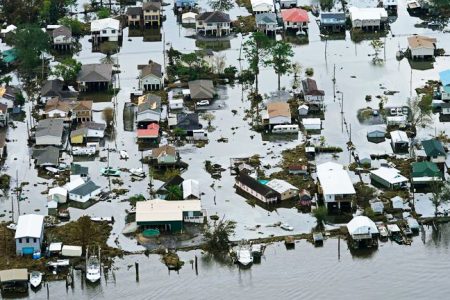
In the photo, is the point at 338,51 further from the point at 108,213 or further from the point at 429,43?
the point at 108,213

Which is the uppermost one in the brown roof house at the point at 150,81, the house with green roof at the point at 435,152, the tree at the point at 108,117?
the brown roof house at the point at 150,81

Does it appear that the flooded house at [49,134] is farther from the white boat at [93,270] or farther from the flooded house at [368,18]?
the flooded house at [368,18]

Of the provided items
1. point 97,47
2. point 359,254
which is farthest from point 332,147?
point 97,47

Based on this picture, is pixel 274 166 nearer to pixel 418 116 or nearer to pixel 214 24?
pixel 418 116

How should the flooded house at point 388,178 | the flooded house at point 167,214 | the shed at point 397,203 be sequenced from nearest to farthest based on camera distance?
the flooded house at point 167,214 < the shed at point 397,203 < the flooded house at point 388,178

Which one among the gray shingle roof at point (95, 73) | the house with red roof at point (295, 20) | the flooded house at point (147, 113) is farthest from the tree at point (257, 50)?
the gray shingle roof at point (95, 73)

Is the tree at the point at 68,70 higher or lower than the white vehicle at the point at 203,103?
higher

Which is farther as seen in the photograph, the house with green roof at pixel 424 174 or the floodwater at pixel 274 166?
the house with green roof at pixel 424 174
